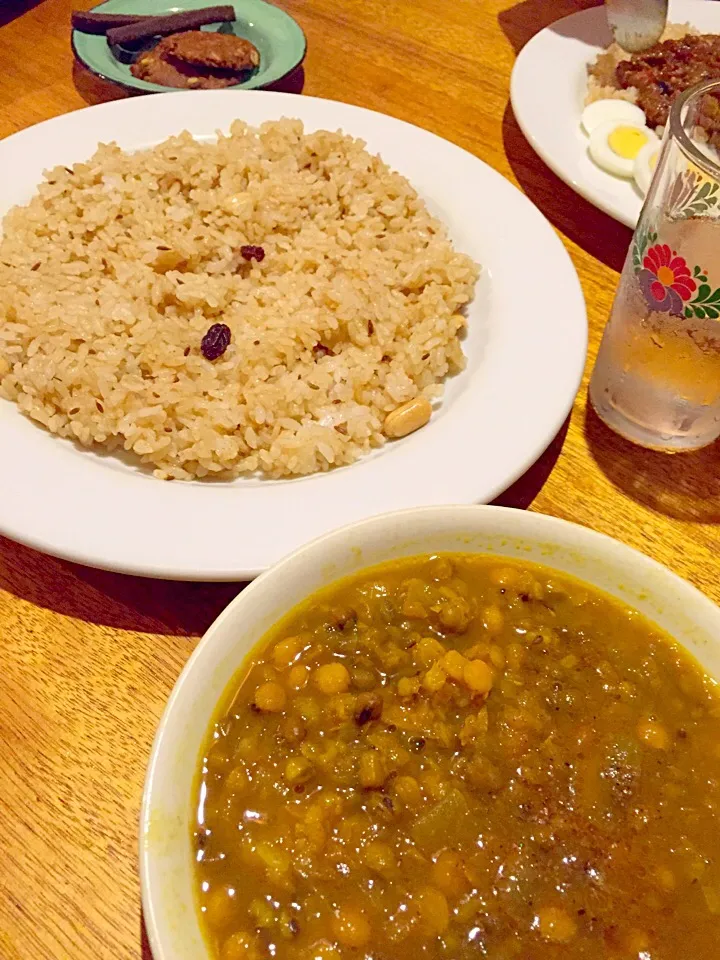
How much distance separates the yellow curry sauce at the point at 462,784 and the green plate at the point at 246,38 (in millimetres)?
2490

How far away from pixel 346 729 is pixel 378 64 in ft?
9.92

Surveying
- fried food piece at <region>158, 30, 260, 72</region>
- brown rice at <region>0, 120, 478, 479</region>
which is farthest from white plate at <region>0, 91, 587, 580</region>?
fried food piece at <region>158, 30, 260, 72</region>

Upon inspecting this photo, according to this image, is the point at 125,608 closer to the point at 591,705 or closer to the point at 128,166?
the point at 591,705

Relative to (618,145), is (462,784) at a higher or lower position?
lower

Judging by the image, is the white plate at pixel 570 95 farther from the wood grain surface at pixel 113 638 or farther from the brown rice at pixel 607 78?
the wood grain surface at pixel 113 638

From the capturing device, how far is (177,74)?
9.87ft

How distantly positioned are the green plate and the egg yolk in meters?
1.28

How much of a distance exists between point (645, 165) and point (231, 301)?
1.42 m

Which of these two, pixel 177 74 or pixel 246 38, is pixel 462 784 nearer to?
pixel 177 74

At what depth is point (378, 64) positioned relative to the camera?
128 inches

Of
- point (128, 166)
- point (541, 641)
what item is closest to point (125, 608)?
point (541, 641)

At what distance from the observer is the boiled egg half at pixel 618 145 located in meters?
2.55

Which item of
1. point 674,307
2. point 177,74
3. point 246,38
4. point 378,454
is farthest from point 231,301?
point 246,38

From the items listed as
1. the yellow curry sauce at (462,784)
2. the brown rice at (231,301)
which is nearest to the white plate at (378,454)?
the brown rice at (231,301)
